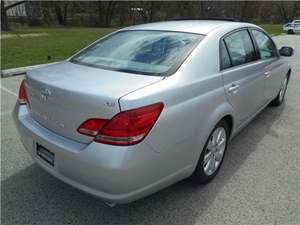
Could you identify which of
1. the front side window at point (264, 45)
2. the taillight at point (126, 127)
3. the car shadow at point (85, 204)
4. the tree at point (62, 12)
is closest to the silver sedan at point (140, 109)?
the taillight at point (126, 127)

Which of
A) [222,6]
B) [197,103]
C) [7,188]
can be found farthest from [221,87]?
[222,6]

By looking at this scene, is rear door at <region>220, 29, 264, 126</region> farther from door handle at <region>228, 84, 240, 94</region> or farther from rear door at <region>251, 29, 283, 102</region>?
rear door at <region>251, 29, 283, 102</region>

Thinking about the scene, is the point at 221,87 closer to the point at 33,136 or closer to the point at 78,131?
the point at 78,131

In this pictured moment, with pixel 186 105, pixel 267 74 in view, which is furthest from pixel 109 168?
pixel 267 74

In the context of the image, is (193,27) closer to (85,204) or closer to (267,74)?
(267,74)

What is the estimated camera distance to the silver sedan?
2082 mm

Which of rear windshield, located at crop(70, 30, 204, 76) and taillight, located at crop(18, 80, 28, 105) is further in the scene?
taillight, located at crop(18, 80, 28, 105)

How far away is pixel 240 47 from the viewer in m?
3.43

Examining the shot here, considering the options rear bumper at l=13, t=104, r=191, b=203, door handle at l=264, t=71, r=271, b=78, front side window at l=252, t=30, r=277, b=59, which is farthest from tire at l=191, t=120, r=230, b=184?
front side window at l=252, t=30, r=277, b=59

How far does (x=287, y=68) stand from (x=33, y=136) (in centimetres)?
432

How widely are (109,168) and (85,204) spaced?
0.84 meters

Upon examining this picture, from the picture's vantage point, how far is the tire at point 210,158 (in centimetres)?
279

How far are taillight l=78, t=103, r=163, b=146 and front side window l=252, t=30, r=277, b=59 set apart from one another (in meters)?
2.40

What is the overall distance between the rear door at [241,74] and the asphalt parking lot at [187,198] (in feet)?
1.87
